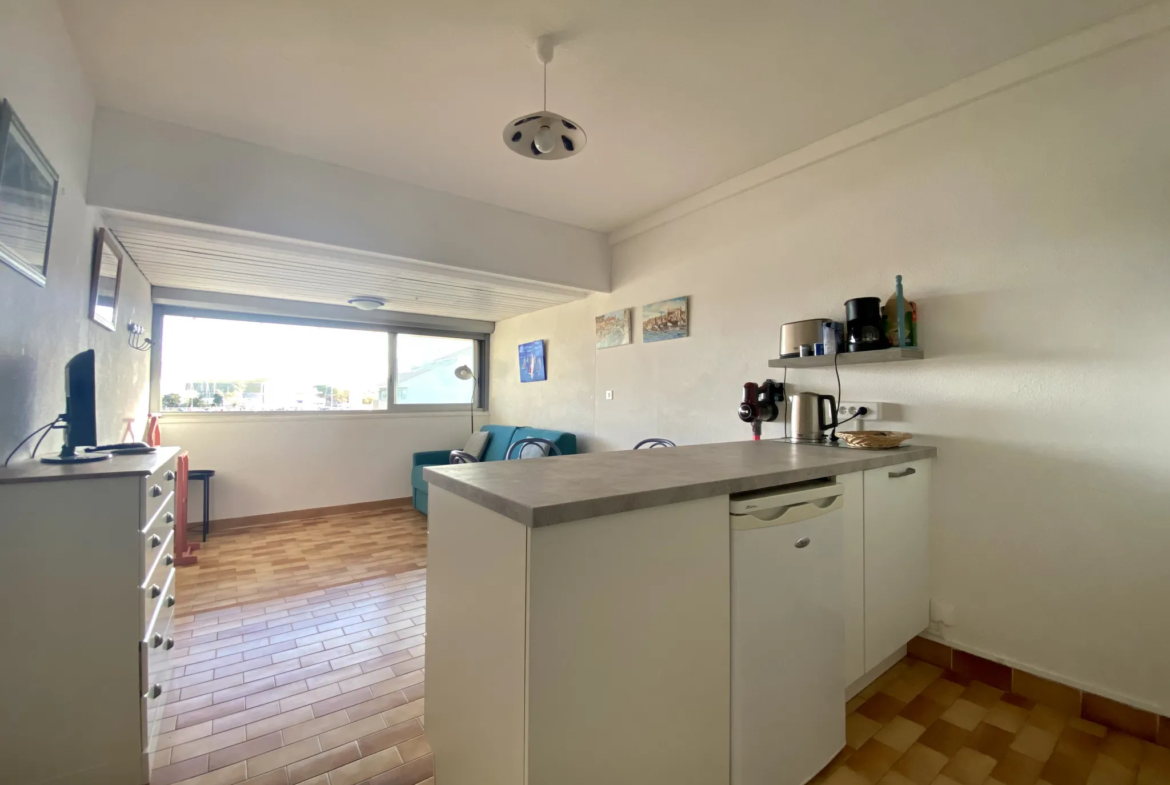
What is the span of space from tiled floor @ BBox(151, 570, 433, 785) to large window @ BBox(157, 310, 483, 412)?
2.47 metres

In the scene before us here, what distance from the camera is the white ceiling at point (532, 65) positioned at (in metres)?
1.64

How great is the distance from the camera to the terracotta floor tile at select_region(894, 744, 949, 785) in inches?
55.9

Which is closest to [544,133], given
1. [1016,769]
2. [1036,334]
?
[1036,334]

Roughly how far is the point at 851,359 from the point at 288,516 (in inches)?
197

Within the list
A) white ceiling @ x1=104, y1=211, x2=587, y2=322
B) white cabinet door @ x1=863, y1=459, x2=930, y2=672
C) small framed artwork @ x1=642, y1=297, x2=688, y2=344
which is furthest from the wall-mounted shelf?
white ceiling @ x1=104, y1=211, x2=587, y2=322

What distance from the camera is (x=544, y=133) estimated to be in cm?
165

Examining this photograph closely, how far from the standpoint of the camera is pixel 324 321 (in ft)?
15.6

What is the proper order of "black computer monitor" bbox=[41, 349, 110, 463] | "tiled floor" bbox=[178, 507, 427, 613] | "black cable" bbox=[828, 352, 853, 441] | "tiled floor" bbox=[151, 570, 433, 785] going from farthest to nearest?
"tiled floor" bbox=[178, 507, 427, 613] → "black cable" bbox=[828, 352, 853, 441] → "black computer monitor" bbox=[41, 349, 110, 463] → "tiled floor" bbox=[151, 570, 433, 785]

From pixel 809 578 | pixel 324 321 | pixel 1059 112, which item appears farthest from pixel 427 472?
pixel 324 321

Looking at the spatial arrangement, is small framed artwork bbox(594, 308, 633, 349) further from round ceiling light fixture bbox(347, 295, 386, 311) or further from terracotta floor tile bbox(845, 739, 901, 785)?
terracotta floor tile bbox(845, 739, 901, 785)

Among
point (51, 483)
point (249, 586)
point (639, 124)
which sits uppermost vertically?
point (639, 124)

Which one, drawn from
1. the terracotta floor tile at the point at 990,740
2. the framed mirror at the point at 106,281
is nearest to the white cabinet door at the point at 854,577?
the terracotta floor tile at the point at 990,740

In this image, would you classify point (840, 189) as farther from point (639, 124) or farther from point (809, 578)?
point (809, 578)

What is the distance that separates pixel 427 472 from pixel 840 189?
8.08 ft
